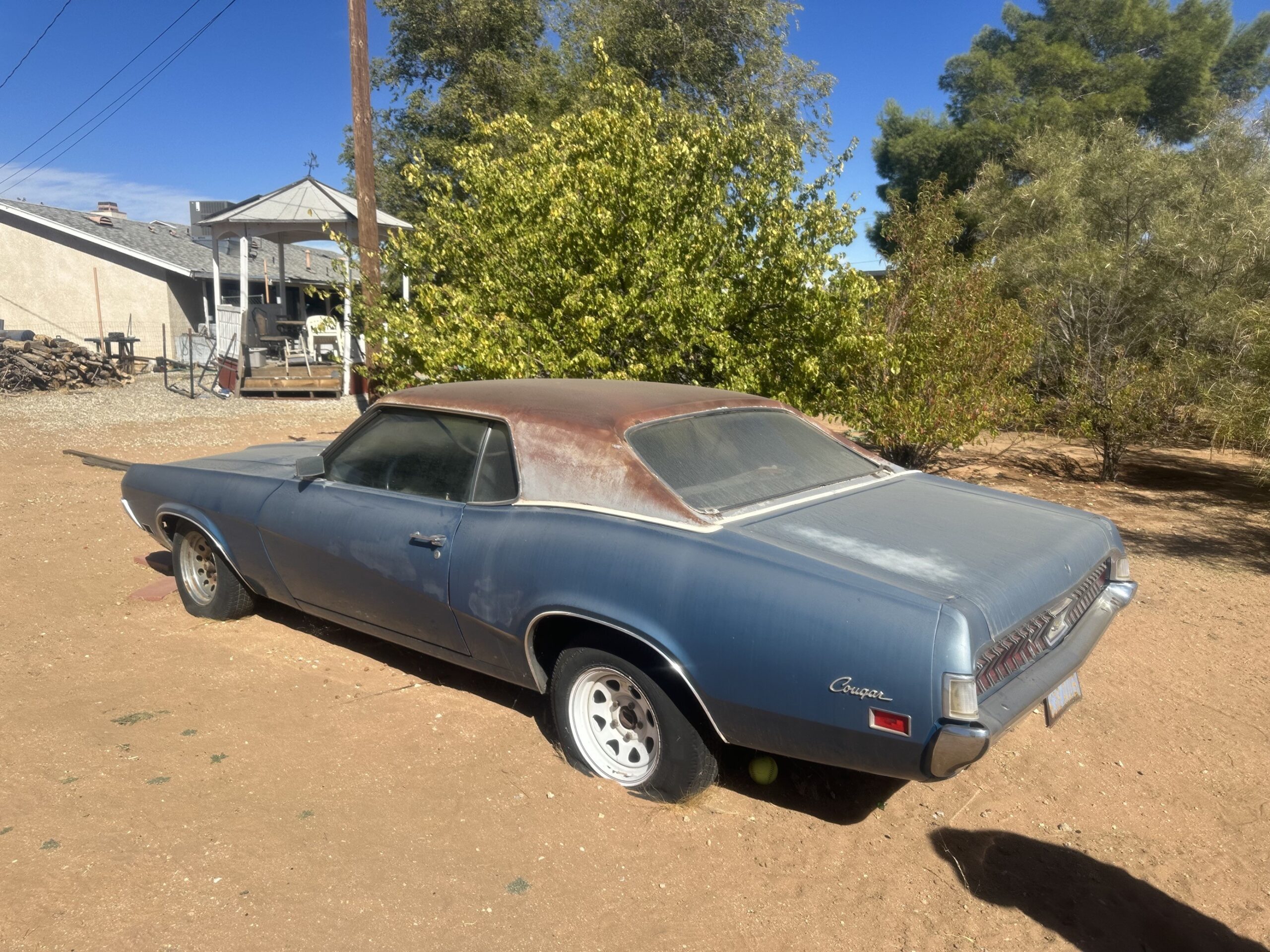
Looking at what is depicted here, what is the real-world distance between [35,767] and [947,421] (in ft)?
24.3

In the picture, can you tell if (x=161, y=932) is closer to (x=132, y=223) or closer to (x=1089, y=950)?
(x=1089, y=950)

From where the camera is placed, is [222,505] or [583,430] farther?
[222,505]

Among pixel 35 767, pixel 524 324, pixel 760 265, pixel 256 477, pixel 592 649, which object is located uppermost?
pixel 760 265

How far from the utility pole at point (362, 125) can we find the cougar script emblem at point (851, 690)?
29.1 ft

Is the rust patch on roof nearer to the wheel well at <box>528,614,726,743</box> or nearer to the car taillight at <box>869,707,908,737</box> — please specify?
the wheel well at <box>528,614,726,743</box>

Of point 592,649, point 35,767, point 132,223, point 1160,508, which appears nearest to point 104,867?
point 35,767

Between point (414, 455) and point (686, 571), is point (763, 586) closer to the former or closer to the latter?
point (686, 571)

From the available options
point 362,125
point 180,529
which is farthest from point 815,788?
point 362,125

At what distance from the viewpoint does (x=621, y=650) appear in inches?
135

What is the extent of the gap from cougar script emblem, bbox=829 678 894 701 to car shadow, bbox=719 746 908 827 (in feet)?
2.91

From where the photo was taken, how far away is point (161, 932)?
2.74m

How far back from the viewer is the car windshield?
364 centimetres

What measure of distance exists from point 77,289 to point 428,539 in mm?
25959

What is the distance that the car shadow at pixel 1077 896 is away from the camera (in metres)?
2.88
